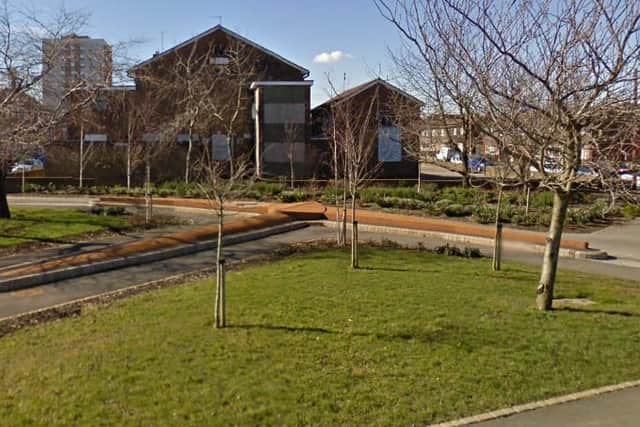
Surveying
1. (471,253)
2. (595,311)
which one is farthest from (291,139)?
(595,311)

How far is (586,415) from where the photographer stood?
5070mm

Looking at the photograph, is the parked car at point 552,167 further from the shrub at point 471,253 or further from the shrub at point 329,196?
the shrub at point 329,196

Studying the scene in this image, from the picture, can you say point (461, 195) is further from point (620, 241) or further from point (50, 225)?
point (50, 225)

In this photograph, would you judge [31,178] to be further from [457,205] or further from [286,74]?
[457,205]

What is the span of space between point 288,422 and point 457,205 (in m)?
18.0

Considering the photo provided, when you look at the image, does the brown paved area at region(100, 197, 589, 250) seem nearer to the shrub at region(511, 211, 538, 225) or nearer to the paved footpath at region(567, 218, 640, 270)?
the paved footpath at region(567, 218, 640, 270)

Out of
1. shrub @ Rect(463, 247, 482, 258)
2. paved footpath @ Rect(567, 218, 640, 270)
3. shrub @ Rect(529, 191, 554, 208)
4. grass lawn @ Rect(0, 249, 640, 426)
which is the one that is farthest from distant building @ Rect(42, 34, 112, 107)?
shrub @ Rect(529, 191, 554, 208)

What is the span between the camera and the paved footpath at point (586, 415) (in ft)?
16.1

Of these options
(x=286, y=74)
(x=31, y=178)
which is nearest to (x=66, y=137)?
(x=31, y=178)

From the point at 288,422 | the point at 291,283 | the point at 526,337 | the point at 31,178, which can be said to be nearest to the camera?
the point at 288,422

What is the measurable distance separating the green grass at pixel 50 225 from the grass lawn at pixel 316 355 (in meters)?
7.41

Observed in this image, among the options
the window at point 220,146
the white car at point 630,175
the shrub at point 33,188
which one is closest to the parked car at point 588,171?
the white car at point 630,175

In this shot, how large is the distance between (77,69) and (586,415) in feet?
50.8

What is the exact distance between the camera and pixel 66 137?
35.1 meters
